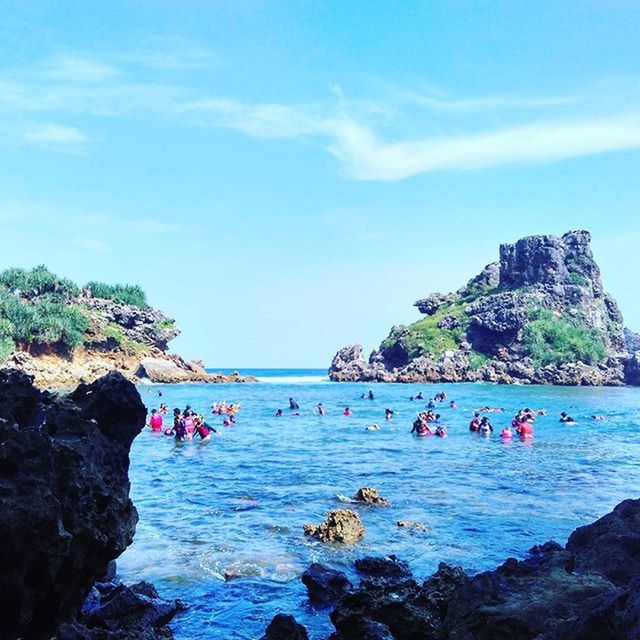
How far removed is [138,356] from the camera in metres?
118

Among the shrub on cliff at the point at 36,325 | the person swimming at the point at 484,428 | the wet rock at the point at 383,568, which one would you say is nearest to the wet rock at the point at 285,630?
the wet rock at the point at 383,568

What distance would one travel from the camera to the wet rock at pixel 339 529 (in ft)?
53.0

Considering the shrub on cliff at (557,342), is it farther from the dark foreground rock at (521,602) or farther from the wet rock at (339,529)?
the dark foreground rock at (521,602)

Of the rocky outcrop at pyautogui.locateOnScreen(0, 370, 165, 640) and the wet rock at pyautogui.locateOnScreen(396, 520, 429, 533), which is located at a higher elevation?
the rocky outcrop at pyautogui.locateOnScreen(0, 370, 165, 640)

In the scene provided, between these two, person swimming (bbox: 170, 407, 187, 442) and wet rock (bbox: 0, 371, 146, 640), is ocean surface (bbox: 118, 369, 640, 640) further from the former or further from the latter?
wet rock (bbox: 0, 371, 146, 640)

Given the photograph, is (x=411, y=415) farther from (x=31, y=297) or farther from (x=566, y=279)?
(x=566, y=279)

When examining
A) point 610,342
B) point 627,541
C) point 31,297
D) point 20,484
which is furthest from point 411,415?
point 610,342

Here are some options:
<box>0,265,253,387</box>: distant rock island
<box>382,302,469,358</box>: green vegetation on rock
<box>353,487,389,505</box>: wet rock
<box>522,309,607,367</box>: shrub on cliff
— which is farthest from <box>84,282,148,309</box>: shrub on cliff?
<box>353,487,389,505</box>: wet rock

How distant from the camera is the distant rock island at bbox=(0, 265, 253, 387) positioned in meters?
97.4

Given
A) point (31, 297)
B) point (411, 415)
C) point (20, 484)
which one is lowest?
point (411, 415)

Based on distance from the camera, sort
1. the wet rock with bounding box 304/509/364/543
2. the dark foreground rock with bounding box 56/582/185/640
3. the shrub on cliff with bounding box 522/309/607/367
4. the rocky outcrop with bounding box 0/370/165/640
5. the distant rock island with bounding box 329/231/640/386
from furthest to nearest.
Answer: the shrub on cliff with bounding box 522/309/607/367, the distant rock island with bounding box 329/231/640/386, the wet rock with bounding box 304/509/364/543, the dark foreground rock with bounding box 56/582/185/640, the rocky outcrop with bounding box 0/370/165/640

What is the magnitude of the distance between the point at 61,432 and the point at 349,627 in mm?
5170

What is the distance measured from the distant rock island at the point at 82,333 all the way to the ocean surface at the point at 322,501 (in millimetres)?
62561

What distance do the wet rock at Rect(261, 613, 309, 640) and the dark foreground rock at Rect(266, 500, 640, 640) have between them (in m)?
0.64
